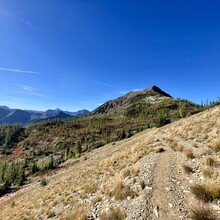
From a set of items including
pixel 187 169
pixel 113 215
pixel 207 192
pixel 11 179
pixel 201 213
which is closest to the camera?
pixel 201 213

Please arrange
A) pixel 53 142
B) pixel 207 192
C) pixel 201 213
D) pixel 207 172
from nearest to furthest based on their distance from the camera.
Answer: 1. pixel 201 213
2. pixel 207 192
3. pixel 207 172
4. pixel 53 142

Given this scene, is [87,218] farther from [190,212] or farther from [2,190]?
[2,190]

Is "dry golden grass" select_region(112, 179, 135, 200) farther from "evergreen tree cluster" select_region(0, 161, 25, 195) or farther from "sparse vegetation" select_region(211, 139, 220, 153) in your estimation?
"evergreen tree cluster" select_region(0, 161, 25, 195)

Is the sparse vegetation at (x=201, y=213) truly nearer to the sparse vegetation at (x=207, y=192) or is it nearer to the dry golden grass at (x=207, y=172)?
the sparse vegetation at (x=207, y=192)

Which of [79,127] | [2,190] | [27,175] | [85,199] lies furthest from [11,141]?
[85,199]

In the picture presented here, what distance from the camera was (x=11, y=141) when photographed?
17125 centimetres

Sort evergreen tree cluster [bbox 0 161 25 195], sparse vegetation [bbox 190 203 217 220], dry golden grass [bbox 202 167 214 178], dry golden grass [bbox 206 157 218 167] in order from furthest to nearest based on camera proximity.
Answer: evergreen tree cluster [bbox 0 161 25 195], dry golden grass [bbox 206 157 218 167], dry golden grass [bbox 202 167 214 178], sparse vegetation [bbox 190 203 217 220]

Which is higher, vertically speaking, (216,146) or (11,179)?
(216,146)

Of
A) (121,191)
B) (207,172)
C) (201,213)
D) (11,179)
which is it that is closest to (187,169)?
(207,172)

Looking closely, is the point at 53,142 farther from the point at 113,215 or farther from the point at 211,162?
the point at 211,162

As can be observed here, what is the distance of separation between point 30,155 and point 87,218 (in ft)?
376

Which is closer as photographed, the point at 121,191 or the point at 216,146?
the point at 121,191

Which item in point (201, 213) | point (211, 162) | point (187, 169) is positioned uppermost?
point (211, 162)

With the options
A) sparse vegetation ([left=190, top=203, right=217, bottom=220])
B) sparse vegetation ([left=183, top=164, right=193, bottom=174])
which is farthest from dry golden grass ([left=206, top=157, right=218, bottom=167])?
sparse vegetation ([left=190, top=203, right=217, bottom=220])
